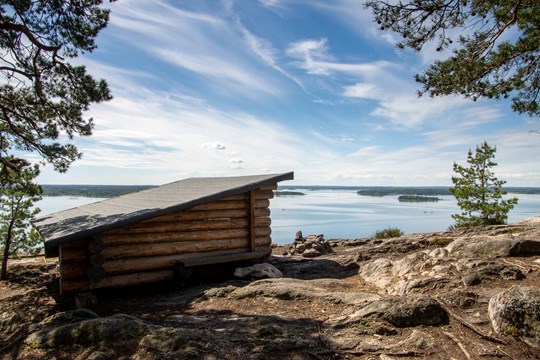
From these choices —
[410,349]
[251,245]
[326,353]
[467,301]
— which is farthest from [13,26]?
[467,301]

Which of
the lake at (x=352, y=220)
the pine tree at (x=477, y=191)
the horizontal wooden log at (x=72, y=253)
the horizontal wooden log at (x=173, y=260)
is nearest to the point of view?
the horizontal wooden log at (x=72, y=253)

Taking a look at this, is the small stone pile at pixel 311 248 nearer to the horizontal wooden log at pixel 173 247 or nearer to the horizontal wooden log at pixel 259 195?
the horizontal wooden log at pixel 173 247

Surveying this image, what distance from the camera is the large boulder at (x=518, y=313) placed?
443 centimetres

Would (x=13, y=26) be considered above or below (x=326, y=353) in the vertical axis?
above

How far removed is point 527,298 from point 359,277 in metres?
5.09

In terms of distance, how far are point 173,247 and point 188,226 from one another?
0.77 m

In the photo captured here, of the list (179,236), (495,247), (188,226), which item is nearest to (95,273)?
(179,236)

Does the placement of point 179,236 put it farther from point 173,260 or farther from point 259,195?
point 259,195

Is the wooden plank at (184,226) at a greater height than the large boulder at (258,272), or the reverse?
the wooden plank at (184,226)

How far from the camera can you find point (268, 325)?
508 centimetres

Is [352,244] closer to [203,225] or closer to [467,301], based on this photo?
[203,225]

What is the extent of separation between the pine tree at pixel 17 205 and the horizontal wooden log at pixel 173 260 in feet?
20.4

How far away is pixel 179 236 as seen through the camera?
1013 cm

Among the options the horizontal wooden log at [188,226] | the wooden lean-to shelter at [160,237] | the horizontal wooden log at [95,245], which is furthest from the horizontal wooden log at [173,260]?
the horizontal wooden log at [188,226]
